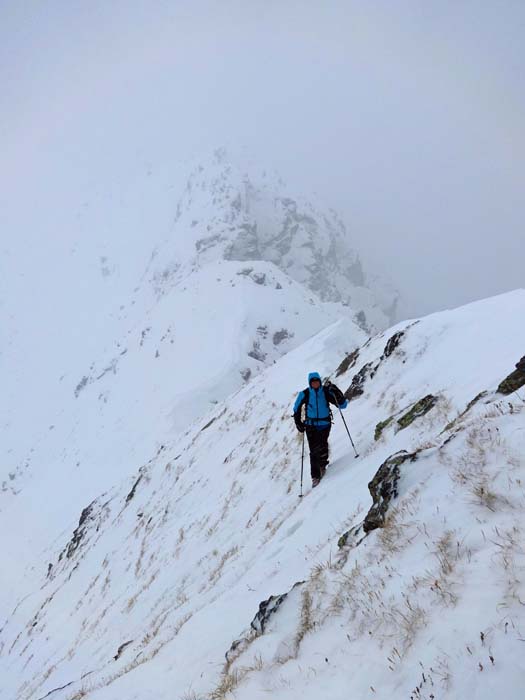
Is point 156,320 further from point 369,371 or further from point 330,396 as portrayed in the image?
point 330,396

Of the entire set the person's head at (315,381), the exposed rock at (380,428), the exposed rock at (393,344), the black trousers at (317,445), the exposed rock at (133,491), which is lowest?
the exposed rock at (133,491)

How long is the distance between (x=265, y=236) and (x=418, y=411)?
109 meters

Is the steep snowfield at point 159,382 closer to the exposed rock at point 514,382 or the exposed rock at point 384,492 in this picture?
the exposed rock at point 514,382

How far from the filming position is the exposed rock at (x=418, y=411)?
28.1 ft

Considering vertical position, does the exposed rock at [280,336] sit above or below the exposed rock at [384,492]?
below

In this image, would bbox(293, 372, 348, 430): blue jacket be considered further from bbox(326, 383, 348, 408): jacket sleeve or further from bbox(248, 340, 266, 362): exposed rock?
bbox(248, 340, 266, 362): exposed rock

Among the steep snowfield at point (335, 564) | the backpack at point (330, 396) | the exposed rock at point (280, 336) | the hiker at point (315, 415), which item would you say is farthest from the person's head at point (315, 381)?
the exposed rock at point (280, 336)

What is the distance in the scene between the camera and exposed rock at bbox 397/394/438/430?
28.1ft

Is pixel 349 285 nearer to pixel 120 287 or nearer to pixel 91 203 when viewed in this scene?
pixel 120 287

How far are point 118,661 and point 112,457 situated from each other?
30.4 meters

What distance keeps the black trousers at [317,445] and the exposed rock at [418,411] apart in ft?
4.45

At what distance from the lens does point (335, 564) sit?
473 cm

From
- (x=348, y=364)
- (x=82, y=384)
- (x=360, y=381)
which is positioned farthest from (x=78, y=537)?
(x=82, y=384)

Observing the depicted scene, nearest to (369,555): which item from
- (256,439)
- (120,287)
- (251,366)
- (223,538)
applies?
(223,538)
